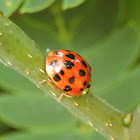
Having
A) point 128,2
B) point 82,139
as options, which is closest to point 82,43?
point 128,2

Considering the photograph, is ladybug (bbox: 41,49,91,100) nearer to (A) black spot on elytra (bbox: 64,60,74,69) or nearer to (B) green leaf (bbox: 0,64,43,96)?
(A) black spot on elytra (bbox: 64,60,74,69)

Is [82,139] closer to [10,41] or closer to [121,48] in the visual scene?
[121,48]

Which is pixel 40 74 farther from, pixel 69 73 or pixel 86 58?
pixel 86 58

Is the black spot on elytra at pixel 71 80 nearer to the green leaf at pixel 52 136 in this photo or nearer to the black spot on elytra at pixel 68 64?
the black spot on elytra at pixel 68 64

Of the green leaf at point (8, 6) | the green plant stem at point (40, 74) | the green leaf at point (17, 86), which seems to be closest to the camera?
the green plant stem at point (40, 74)

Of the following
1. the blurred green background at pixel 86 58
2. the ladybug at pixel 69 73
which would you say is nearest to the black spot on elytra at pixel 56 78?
the ladybug at pixel 69 73

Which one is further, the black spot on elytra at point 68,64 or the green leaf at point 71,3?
the black spot on elytra at point 68,64

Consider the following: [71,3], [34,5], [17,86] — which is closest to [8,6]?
[34,5]
